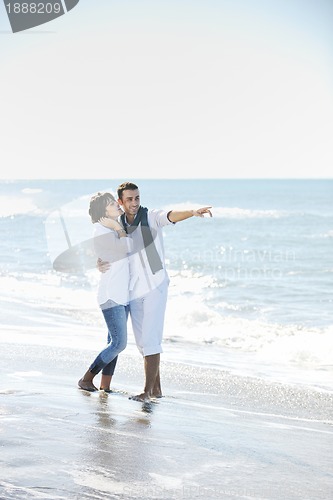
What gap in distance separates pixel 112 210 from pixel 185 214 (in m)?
0.58

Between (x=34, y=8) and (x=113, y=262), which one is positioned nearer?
(x=113, y=262)

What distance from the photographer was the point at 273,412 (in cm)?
639

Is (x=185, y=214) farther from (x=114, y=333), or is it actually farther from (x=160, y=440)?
(x=160, y=440)

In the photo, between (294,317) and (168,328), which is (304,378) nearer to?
(168,328)

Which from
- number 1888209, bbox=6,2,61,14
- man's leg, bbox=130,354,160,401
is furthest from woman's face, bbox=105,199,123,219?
number 1888209, bbox=6,2,61,14

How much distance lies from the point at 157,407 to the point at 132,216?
4.55 ft

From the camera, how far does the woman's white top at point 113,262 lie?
20.7 ft

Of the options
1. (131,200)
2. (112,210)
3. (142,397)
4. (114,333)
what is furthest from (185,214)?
(142,397)

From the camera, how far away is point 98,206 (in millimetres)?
6316

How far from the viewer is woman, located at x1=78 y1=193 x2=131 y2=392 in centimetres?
631

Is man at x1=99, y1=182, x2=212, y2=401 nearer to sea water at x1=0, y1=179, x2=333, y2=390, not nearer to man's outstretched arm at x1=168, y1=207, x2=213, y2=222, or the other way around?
man's outstretched arm at x1=168, y1=207, x2=213, y2=222

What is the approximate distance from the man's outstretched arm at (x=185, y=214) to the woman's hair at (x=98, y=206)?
49 cm

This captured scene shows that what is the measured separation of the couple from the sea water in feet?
2.59

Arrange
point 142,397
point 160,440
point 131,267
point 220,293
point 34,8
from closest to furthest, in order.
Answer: point 160,440 < point 142,397 < point 131,267 < point 34,8 < point 220,293
